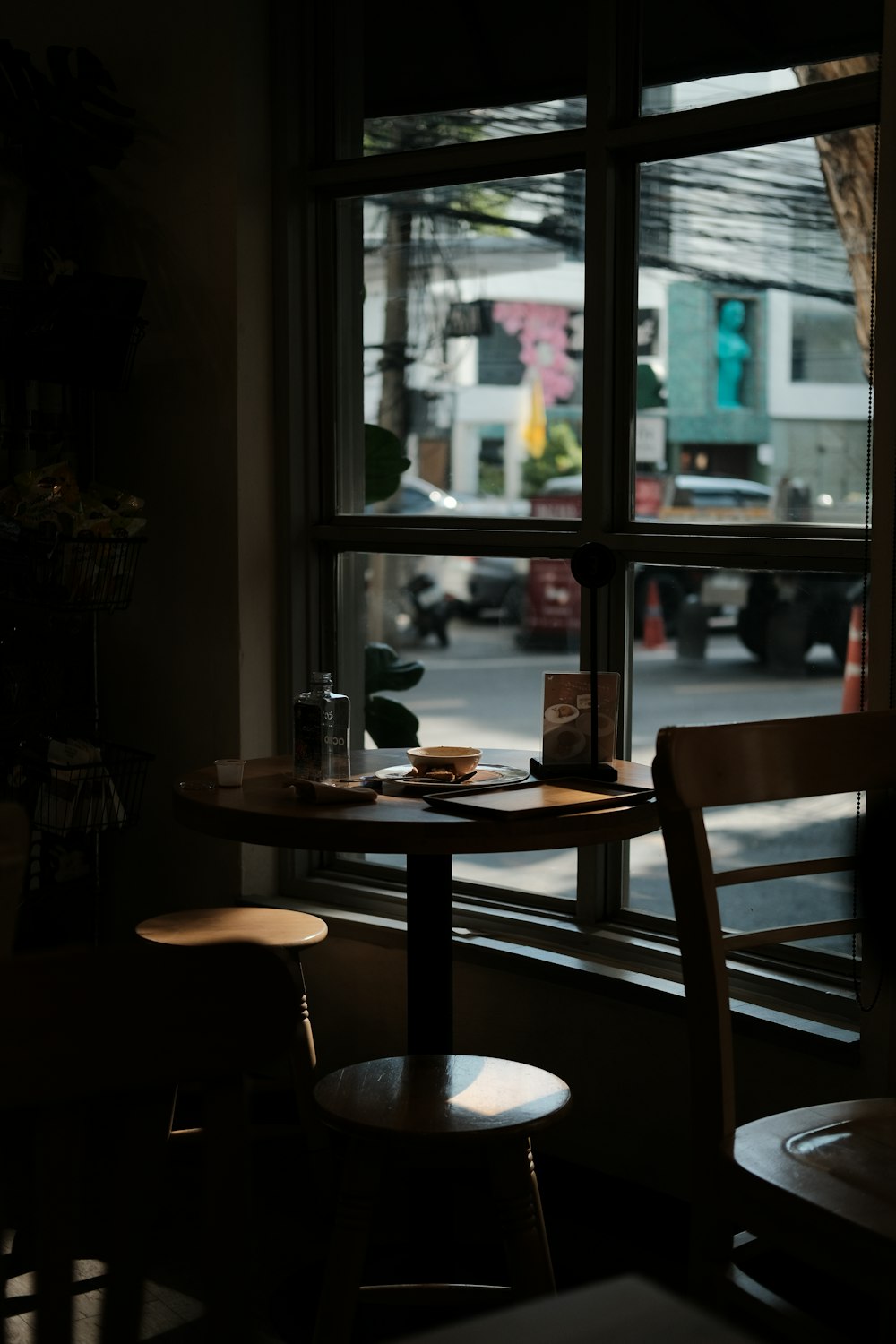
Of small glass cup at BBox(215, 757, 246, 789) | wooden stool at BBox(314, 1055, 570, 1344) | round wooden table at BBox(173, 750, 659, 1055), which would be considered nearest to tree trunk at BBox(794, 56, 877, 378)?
round wooden table at BBox(173, 750, 659, 1055)

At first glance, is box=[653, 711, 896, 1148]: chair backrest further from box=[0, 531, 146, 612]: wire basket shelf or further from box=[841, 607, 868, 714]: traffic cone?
box=[0, 531, 146, 612]: wire basket shelf

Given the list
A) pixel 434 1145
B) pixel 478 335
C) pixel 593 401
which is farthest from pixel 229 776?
pixel 478 335

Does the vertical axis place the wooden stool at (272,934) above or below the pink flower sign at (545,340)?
below

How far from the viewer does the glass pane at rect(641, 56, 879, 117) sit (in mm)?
2432

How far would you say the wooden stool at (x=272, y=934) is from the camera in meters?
2.49

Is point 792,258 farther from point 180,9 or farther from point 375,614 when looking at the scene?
point 180,9

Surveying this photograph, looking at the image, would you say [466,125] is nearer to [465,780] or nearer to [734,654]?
[734,654]

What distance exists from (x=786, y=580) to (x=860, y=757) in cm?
83

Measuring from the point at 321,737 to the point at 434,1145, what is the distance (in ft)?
2.60

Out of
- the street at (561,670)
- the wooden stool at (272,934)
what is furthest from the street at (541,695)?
the wooden stool at (272,934)

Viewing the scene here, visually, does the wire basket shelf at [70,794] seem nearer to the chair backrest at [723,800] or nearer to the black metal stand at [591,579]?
the black metal stand at [591,579]

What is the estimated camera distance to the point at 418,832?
6.48 ft

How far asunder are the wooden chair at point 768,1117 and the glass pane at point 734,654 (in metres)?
0.71

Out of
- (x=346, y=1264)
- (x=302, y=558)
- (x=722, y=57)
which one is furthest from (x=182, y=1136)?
(x=722, y=57)
